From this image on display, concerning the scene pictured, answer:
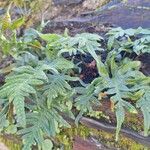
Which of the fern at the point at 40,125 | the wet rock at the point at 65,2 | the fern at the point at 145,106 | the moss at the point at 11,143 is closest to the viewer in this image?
the fern at the point at 145,106

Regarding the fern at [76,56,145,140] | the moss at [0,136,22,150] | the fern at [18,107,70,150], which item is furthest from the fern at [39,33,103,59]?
the moss at [0,136,22,150]

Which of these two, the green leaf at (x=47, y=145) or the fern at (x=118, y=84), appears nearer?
the fern at (x=118, y=84)

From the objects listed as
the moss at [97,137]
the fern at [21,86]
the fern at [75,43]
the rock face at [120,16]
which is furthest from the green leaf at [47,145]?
the rock face at [120,16]

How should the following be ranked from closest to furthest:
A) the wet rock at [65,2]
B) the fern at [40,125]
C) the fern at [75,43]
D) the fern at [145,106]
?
1. the fern at [145,106]
2. the fern at [40,125]
3. the fern at [75,43]
4. the wet rock at [65,2]

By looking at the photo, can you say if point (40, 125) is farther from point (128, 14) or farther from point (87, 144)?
point (128, 14)

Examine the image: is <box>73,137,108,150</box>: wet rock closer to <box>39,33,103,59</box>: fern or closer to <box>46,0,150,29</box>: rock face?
<box>39,33,103,59</box>: fern

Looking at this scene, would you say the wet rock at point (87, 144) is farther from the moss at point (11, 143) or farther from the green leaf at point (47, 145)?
the moss at point (11, 143)

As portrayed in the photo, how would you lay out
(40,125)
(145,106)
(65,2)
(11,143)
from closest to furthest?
(145,106) < (40,125) < (11,143) < (65,2)

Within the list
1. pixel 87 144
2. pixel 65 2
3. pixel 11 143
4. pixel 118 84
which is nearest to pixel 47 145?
pixel 87 144

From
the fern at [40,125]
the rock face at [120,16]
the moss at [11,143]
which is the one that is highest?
the rock face at [120,16]

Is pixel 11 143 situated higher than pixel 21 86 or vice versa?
pixel 21 86

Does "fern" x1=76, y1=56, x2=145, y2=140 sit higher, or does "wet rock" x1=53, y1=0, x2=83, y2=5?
"wet rock" x1=53, y1=0, x2=83, y2=5

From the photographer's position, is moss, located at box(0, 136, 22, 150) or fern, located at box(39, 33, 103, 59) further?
moss, located at box(0, 136, 22, 150)

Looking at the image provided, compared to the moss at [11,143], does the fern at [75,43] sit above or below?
above
